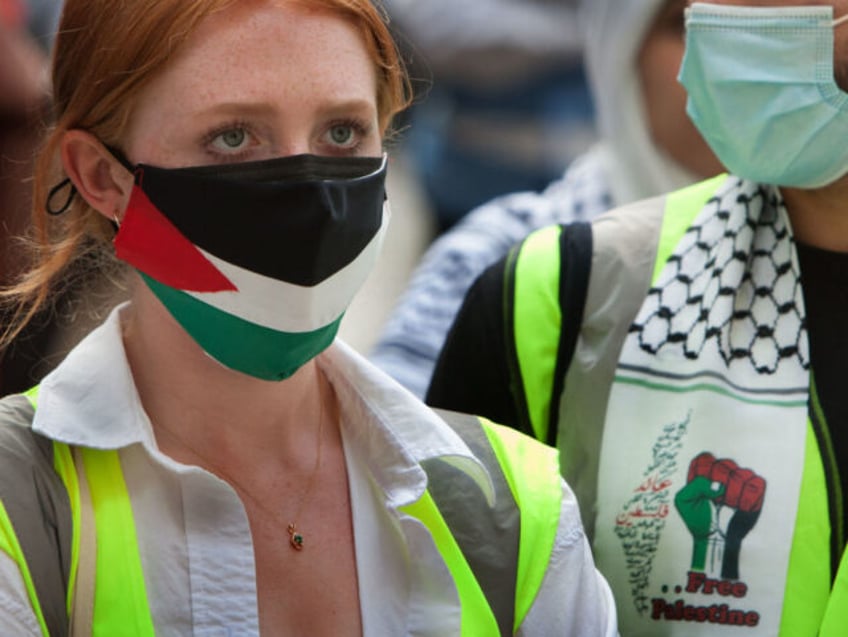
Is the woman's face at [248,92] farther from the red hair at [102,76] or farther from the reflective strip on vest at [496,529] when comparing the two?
the reflective strip on vest at [496,529]

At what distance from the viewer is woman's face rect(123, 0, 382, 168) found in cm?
247

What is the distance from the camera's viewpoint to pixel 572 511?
8.76ft

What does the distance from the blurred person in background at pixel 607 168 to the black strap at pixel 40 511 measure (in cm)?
149

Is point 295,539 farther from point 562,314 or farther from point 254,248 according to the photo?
point 562,314

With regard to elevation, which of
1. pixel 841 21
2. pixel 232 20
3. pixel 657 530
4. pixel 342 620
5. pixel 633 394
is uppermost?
pixel 841 21

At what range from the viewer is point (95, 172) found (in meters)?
2.62

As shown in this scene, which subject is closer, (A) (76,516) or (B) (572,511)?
(A) (76,516)

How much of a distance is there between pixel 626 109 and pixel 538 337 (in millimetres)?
1673

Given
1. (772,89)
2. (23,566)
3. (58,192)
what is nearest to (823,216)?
(772,89)

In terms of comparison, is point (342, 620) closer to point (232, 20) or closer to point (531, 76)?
point (232, 20)

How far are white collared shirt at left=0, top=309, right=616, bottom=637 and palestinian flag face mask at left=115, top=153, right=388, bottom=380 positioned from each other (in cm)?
15

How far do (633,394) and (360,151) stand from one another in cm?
70

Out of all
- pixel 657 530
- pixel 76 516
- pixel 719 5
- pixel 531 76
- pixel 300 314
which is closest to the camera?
pixel 76 516

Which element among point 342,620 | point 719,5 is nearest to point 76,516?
point 342,620
